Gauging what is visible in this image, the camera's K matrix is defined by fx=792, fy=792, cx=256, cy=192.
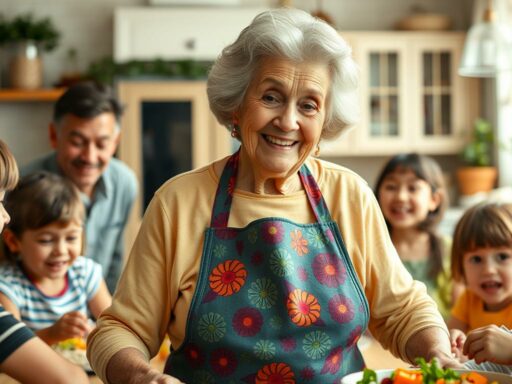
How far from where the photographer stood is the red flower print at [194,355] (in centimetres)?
135

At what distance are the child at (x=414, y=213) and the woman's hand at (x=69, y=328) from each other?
3.76ft

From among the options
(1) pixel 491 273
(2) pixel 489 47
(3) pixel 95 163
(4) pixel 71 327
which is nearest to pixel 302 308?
(4) pixel 71 327

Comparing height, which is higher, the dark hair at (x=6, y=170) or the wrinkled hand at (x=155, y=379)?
the dark hair at (x=6, y=170)

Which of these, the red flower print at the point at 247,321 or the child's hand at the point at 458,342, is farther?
the child's hand at the point at 458,342

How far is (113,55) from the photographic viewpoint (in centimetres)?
527

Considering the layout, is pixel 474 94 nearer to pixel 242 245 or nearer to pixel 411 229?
pixel 411 229

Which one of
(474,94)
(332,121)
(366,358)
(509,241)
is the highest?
(474,94)

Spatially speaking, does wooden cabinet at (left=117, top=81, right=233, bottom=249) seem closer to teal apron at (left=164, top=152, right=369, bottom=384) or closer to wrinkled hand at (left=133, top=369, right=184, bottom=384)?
teal apron at (left=164, top=152, right=369, bottom=384)

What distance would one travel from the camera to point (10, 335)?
125cm

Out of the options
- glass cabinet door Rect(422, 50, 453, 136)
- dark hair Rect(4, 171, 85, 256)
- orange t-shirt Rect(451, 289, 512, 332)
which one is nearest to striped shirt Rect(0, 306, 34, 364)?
dark hair Rect(4, 171, 85, 256)

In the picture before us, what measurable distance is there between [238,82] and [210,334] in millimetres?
447

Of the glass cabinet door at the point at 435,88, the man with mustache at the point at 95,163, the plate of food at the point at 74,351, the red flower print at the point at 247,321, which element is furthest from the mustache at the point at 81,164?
the glass cabinet door at the point at 435,88

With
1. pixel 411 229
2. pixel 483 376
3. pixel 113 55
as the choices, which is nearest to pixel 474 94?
pixel 113 55

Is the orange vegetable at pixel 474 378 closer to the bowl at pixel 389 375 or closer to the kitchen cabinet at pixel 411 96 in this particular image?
the bowl at pixel 389 375
